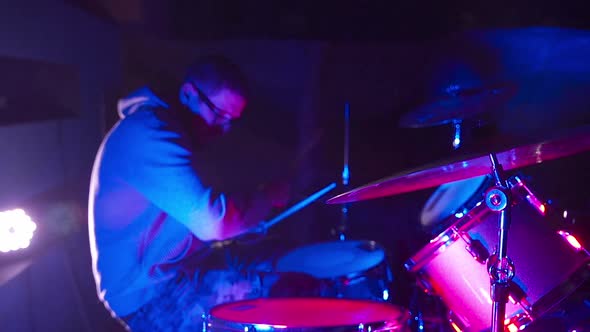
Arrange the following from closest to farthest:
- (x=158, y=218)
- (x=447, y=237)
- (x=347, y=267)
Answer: (x=447, y=237), (x=347, y=267), (x=158, y=218)

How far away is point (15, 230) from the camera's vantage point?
246cm

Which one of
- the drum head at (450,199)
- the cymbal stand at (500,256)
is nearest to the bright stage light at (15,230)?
the drum head at (450,199)

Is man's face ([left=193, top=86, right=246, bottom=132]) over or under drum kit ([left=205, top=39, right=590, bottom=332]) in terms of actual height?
over

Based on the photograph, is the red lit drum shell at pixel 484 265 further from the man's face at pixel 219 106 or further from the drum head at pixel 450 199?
the man's face at pixel 219 106

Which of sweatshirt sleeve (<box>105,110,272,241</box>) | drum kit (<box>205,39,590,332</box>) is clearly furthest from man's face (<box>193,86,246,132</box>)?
drum kit (<box>205,39,590,332</box>)

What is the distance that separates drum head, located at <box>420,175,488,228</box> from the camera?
2.50 meters

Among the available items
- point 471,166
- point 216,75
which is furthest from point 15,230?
point 471,166

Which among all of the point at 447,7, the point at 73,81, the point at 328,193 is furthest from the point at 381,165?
the point at 73,81

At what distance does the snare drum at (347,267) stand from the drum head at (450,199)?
275 mm

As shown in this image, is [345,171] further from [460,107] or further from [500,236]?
[500,236]

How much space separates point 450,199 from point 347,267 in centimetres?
61

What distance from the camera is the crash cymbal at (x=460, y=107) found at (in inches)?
86.0

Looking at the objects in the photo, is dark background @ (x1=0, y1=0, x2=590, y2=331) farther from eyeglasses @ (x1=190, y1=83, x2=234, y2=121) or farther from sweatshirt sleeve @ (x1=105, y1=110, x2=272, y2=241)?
sweatshirt sleeve @ (x1=105, y1=110, x2=272, y2=241)

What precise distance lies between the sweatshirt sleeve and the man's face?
238mm
